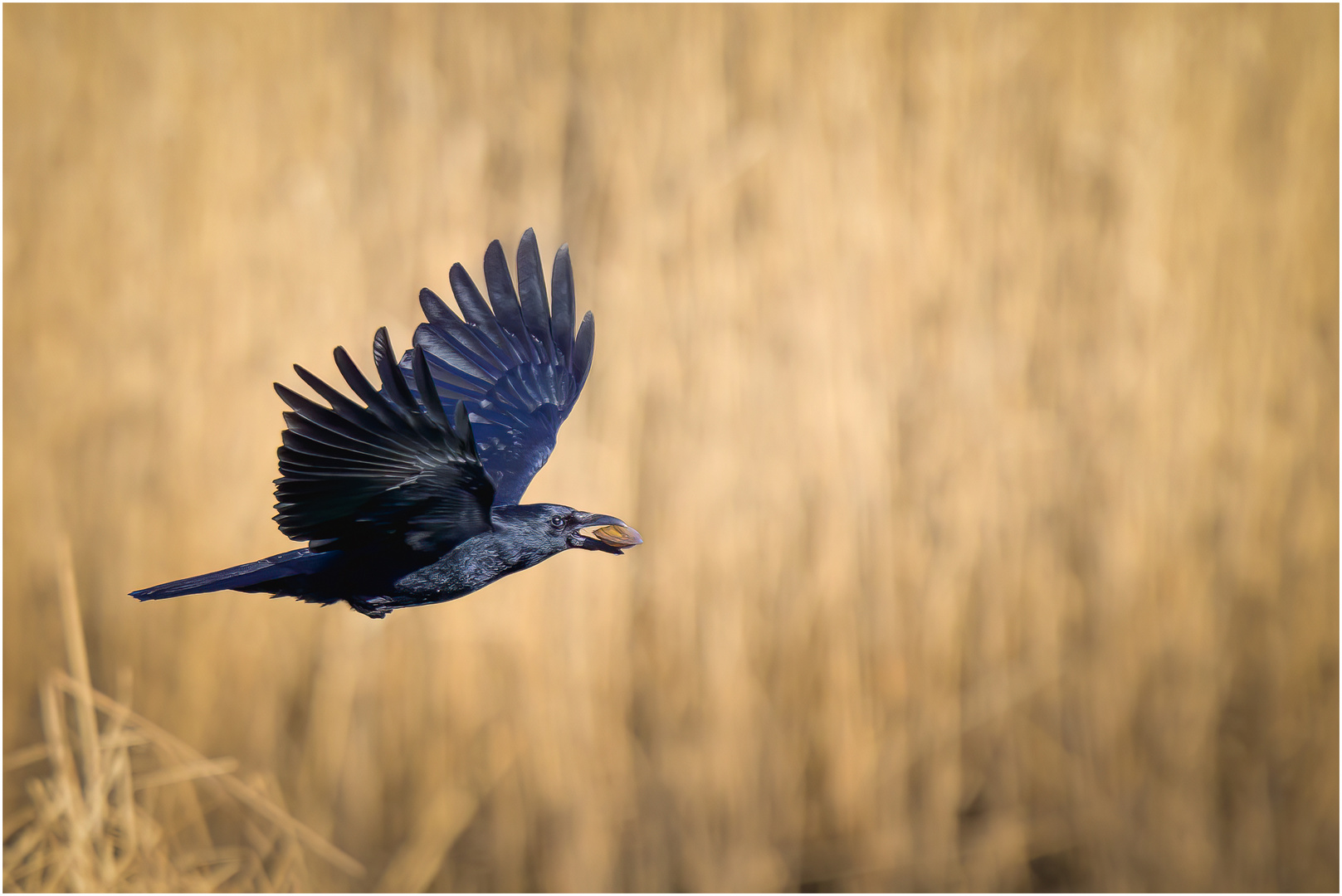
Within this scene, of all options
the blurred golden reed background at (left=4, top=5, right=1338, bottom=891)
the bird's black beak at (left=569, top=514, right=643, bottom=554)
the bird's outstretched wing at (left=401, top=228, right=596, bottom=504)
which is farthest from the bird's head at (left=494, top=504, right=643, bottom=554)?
the blurred golden reed background at (left=4, top=5, right=1338, bottom=891)

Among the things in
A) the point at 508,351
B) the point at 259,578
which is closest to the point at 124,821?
the point at 508,351

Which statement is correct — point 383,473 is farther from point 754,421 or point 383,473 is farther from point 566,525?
point 754,421

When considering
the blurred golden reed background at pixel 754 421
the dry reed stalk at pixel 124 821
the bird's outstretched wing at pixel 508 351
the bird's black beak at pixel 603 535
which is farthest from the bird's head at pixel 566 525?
the blurred golden reed background at pixel 754 421

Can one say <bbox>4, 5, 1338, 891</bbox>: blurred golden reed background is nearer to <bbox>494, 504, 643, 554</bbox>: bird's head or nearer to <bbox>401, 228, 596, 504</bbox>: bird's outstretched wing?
<bbox>401, 228, 596, 504</bbox>: bird's outstretched wing

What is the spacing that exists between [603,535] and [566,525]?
0.10 ft

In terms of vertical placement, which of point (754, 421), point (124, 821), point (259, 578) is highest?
point (754, 421)

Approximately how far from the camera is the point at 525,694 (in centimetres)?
213

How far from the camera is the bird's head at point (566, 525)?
43 cm

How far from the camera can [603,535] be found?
43 cm

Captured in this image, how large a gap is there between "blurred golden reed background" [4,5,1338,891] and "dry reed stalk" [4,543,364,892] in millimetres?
131

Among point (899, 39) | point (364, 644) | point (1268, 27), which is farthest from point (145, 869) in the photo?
point (1268, 27)

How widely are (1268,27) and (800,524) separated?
1530mm

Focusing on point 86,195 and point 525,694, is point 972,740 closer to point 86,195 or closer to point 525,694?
point 525,694

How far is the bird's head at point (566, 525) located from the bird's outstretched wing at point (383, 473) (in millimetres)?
17
